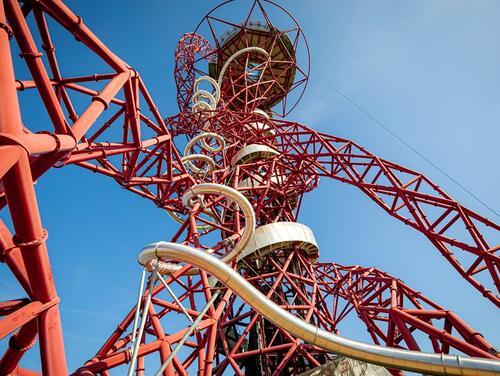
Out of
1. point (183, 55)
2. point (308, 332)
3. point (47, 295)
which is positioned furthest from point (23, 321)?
point (183, 55)

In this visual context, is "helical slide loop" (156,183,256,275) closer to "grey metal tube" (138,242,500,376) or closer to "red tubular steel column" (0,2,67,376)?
"grey metal tube" (138,242,500,376)

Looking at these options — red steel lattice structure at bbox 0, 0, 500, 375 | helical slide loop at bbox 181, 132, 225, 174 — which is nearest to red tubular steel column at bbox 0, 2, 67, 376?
red steel lattice structure at bbox 0, 0, 500, 375

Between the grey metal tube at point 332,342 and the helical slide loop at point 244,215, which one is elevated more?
the helical slide loop at point 244,215

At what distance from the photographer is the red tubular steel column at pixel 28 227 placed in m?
3.72

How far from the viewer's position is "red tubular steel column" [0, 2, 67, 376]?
372 cm

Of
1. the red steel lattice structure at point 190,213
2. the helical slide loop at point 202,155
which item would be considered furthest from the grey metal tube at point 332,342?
the helical slide loop at point 202,155

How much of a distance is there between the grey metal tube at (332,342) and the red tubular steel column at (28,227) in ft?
8.90

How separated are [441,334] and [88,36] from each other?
10.5 m

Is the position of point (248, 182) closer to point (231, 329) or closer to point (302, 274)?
point (302, 274)

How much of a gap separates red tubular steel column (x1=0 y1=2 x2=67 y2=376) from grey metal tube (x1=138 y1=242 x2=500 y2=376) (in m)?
2.71

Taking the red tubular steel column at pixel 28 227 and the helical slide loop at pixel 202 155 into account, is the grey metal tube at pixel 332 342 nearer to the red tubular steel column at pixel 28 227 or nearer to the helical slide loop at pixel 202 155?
the red tubular steel column at pixel 28 227

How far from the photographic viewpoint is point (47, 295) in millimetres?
4402

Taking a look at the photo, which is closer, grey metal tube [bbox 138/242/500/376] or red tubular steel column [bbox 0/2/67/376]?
red tubular steel column [bbox 0/2/67/376]

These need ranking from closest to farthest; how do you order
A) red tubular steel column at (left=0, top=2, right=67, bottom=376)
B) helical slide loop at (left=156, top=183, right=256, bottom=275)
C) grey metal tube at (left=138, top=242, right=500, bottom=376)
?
1. red tubular steel column at (left=0, top=2, right=67, bottom=376)
2. grey metal tube at (left=138, top=242, right=500, bottom=376)
3. helical slide loop at (left=156, top=183, right=256, bottom=275)
